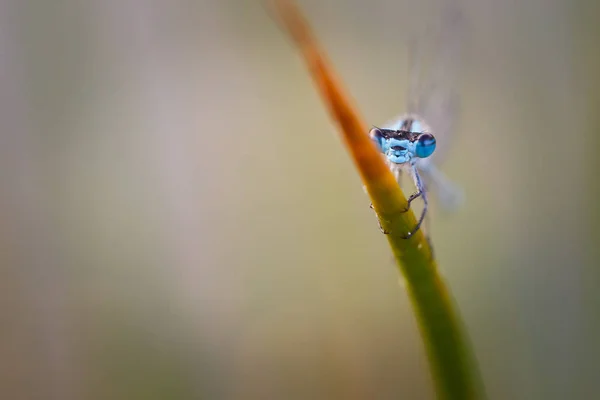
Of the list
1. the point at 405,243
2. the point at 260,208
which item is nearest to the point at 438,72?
the point at 260,208

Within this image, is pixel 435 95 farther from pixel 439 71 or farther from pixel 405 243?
pixel 405 243

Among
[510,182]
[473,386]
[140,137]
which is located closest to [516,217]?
[510,182]

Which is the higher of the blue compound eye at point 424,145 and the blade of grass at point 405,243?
the blue compound eye at point 424,145

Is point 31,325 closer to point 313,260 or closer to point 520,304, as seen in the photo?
point 313,260

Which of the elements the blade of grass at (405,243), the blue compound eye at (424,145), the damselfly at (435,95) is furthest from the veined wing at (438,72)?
the blade of grass at (405,243)

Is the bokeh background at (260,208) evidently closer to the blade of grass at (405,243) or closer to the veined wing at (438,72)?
the veined wing at (438,72)

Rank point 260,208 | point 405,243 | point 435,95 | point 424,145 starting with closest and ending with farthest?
point 405,243, point 424,145, point 435,95, point 260,208
